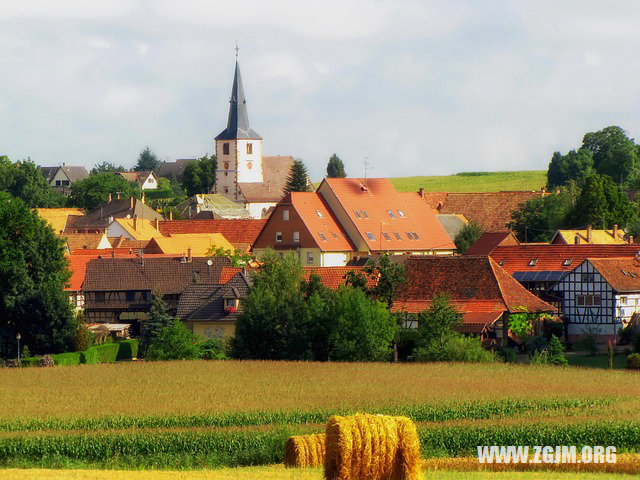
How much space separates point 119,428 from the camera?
151 ft

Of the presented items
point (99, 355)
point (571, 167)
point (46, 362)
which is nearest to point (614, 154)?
point (571, 167)

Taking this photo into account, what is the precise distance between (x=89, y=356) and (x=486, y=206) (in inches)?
2712

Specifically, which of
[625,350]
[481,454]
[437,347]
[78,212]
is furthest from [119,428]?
[78,212]

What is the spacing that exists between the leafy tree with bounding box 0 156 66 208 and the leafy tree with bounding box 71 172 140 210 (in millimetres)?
3501

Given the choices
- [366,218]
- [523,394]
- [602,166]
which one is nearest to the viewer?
[523,394]

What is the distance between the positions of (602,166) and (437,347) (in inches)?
3626

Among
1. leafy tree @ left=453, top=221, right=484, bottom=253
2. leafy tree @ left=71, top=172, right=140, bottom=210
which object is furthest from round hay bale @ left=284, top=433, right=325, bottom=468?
leafy tree @ left=71, top=172, right=140, bottom=210

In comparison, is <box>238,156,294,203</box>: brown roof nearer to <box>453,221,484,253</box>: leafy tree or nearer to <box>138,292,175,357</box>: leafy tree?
<box>453,221,484,253</box>: leafy tree

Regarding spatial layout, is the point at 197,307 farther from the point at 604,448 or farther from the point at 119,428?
the point at 604,448

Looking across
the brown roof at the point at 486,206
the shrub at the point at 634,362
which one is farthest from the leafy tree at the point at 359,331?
the brown roof at the point at 486,206

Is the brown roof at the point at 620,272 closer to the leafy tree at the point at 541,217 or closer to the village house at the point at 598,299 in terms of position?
the village house at the point at 598,299

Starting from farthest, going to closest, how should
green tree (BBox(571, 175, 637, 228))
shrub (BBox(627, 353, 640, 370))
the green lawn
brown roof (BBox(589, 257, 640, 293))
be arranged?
1. green tree (BBox(571, 175, 637, 228))
2. brown roof (BBox(589, 257, 640, 293))
3. the green lawn
4. shrub (BBox(627, 353, 640, 370))

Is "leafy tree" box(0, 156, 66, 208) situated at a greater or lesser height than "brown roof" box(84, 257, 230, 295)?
greater

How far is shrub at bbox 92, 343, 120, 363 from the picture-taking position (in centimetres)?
7344
